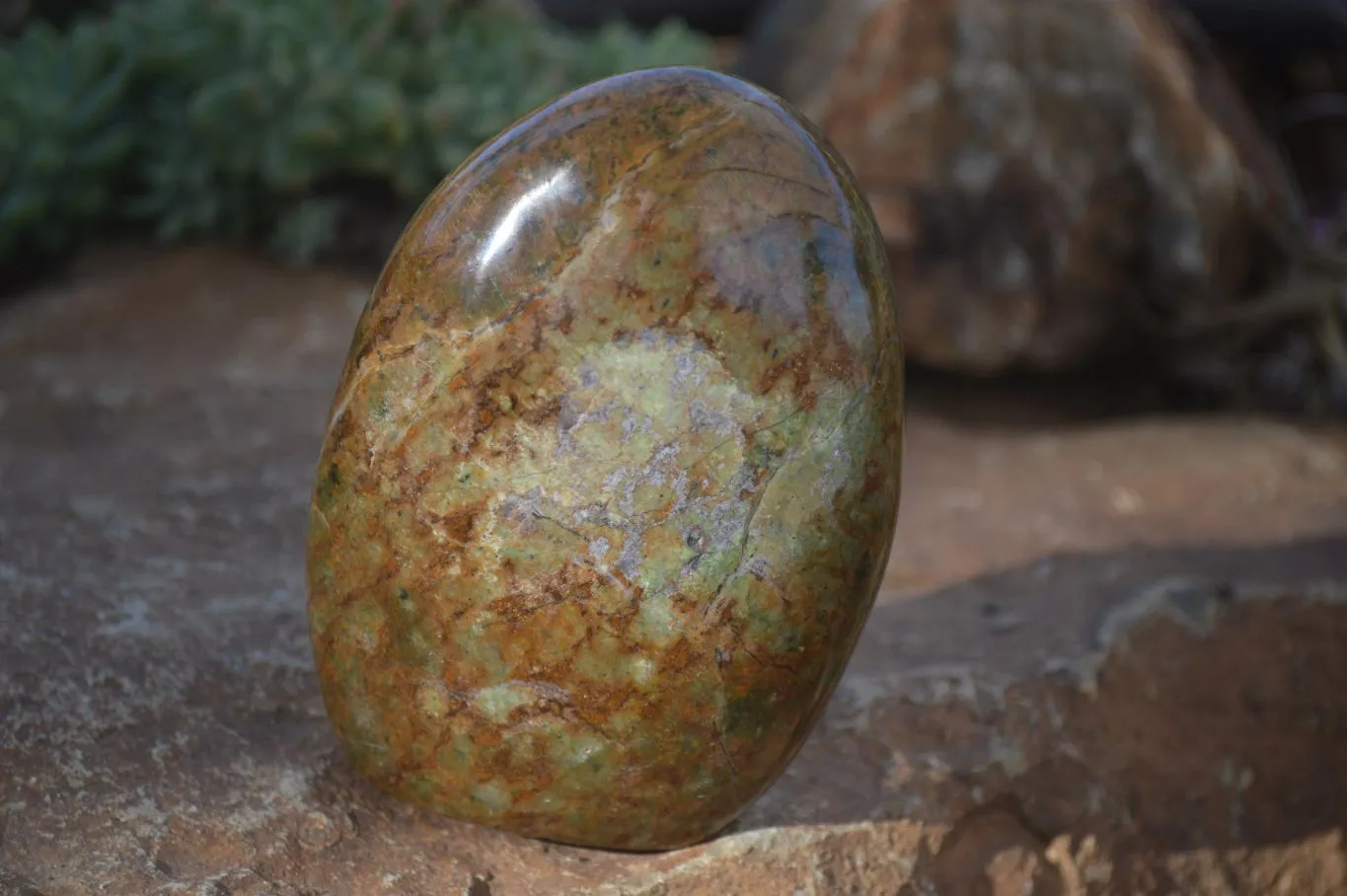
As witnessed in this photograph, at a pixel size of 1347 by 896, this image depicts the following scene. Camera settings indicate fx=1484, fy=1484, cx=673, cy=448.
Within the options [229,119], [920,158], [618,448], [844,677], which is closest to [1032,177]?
[920,158]

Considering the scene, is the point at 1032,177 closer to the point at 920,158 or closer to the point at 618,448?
the point at 920,158

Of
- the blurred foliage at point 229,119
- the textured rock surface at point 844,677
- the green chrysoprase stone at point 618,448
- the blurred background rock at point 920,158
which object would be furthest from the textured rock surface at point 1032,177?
the green chrysoprase stone at point 618,448

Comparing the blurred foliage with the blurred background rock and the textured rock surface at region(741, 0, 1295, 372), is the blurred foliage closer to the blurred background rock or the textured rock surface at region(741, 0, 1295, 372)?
the blurred background rock

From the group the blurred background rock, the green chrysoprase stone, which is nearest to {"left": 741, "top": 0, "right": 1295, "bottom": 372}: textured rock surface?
the blurred background rock

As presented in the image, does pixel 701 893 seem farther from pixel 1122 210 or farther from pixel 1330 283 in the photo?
pixel 1330 283

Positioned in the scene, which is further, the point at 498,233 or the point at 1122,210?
the point at 1122,210

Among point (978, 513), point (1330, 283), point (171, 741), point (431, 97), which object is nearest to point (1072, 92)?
point (1330, 283)
